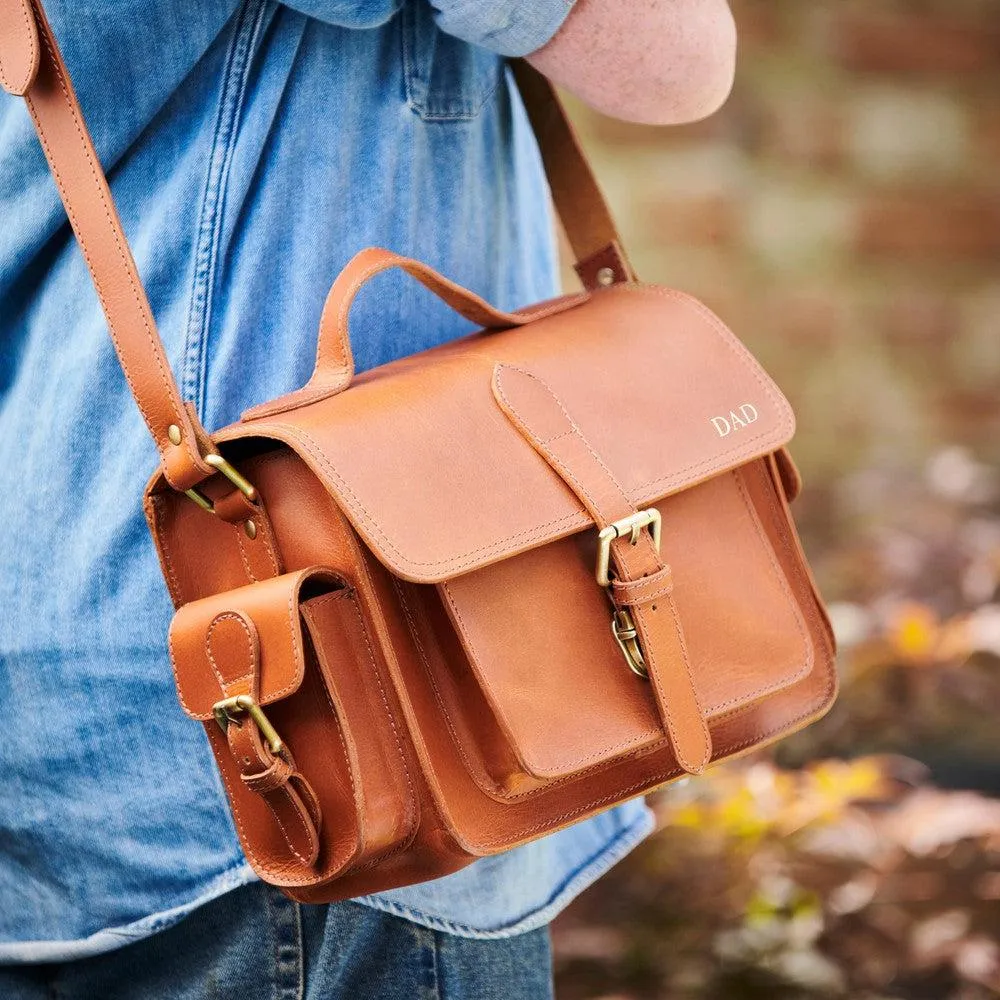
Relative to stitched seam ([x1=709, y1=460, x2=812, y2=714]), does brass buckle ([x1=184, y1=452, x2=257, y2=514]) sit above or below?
above

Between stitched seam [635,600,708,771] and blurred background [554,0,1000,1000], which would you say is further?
blurred background [554,0,1000,1000]

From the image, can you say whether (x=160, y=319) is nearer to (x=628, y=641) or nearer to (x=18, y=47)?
(x=18, y=47)

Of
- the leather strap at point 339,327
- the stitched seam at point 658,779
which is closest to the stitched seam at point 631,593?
the stitched seam at point 658,779

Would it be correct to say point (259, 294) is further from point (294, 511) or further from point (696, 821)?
point (696, 821)

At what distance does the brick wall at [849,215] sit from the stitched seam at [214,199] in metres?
2.18

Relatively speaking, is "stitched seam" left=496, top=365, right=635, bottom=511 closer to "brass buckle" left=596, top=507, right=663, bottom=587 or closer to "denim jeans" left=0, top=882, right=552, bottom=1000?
"brass buckle" left=596, top=507, right=663, bottom=587

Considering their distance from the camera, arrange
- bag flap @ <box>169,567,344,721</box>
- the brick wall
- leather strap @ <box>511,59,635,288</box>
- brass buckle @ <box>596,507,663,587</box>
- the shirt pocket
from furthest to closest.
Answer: the brick wall → leather strap @ <box>511,59,635,288</box> → the shirt pocket → brass buckle @ <box>596,507,663,587</box> → bag flap @ <box>169,567,344,721</box>

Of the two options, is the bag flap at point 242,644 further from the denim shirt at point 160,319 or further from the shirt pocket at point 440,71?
the shirt pocket at point 440,71

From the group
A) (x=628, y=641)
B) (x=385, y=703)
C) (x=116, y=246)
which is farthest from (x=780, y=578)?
(x=116, y=246)

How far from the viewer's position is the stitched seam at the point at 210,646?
887mm

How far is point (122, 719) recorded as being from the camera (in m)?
1.06

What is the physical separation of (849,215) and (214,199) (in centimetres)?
250

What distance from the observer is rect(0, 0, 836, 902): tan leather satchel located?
0.92m

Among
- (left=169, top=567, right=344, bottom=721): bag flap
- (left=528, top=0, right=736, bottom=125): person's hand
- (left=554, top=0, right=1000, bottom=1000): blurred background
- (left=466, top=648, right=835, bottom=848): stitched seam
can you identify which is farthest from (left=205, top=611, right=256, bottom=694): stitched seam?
(left=554, top=0, right=1000, bottom=1000): blurred background
